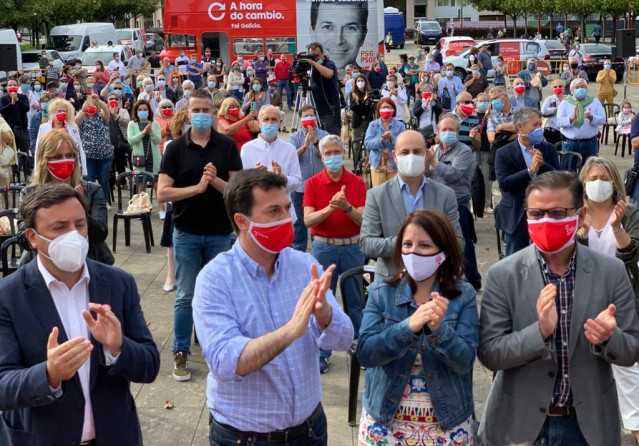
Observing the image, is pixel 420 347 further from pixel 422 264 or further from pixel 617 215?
pixel 617 215

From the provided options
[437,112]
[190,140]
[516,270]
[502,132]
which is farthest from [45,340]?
[437,112]

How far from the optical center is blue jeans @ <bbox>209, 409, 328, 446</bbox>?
3578mm

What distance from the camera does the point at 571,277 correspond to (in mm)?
3807

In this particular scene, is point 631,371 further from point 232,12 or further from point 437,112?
point 232,12

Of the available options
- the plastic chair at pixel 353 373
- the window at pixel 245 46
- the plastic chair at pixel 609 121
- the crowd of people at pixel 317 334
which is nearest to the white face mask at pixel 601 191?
the plastic chair at pixel 353 373

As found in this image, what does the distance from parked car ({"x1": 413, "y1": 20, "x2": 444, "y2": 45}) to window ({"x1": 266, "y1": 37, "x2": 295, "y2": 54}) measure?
32.1 metres

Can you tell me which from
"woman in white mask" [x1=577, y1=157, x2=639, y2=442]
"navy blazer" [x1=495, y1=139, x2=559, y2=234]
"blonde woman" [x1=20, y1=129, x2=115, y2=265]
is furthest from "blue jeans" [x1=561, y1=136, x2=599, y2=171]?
"blonde woman" [x1=20, y1=129, x2=115, y2=265]

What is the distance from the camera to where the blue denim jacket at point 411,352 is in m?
3.67

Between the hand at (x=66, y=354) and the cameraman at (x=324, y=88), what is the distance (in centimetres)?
1164

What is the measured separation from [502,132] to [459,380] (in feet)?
20.3

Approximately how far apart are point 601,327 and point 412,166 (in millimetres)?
2640

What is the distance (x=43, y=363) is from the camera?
3.25 m

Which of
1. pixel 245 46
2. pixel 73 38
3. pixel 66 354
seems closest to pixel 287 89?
pixel 245 46

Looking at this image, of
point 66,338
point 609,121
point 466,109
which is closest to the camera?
point 66,338
